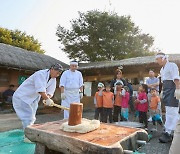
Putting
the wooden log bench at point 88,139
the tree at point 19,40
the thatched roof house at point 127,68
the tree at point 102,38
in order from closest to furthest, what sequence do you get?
the wooden log bench at point 88,139, the thatched roof house at point 127,68, the tree at point 102,38, the tree at point 19,40

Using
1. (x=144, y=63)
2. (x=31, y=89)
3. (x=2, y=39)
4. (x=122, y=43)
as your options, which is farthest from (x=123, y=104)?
(x=2, y=39)

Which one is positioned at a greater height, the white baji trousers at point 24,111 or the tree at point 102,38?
the tree at point 102,38

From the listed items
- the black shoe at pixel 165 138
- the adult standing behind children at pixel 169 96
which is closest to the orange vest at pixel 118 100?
the adult standing behind children at pixel 169 96

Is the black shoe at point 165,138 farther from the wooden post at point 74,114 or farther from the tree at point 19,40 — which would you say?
the tree at point 19,40

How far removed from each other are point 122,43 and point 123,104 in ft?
59.0

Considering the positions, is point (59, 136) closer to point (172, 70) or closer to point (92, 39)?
point (172, 70)

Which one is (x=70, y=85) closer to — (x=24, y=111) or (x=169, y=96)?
(x=24, y=111)

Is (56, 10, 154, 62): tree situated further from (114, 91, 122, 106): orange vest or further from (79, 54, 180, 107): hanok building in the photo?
(114, 91, 122, 106): orange vest

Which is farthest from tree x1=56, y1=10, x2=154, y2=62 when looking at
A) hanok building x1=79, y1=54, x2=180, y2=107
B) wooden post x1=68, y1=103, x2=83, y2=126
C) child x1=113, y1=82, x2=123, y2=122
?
wooden post x1=68, y1=103, x2=83, y2=126

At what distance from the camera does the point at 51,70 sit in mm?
4191

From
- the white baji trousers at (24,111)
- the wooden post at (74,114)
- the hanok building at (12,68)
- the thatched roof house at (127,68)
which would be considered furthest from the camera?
the hanok building at (12,68)

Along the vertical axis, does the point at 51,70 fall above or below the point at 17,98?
above

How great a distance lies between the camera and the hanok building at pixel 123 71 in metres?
10.5

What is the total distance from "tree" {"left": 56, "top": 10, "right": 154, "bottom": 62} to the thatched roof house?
10.7 metres
